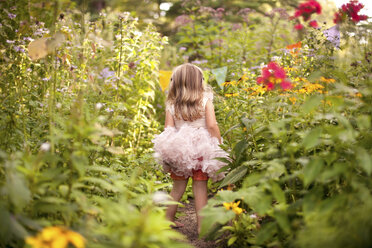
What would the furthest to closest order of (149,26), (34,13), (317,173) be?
(149,26) → (34,13) → (317,173)

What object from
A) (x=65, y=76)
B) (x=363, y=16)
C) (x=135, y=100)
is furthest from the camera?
(x=135, y=100)

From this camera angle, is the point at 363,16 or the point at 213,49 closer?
the point at 363,16

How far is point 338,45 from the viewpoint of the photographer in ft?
9.14

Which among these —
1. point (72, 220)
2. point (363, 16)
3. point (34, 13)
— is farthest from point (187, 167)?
point (363, 16)

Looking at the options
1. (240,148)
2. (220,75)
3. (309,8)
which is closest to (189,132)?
(240,148)

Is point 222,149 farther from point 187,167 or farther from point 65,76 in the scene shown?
point 65,76

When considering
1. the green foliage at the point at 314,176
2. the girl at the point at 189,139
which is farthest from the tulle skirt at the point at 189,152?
the green foliage at the point at 314,176

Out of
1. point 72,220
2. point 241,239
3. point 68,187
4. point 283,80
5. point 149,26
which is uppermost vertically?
point 149,26

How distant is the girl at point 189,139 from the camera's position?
8.65 feet

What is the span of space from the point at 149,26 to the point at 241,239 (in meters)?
3.17

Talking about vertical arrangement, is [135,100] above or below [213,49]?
below

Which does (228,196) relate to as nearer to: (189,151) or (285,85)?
(285,85)

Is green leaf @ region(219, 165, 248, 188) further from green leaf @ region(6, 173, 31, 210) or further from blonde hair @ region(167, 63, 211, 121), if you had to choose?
green leaf @ region(6, 173, 31, 210)

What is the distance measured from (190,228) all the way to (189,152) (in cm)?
65
